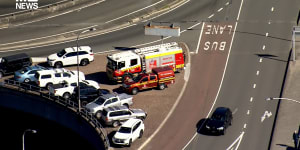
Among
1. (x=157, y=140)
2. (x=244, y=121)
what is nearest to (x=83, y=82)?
(x=157, y=140)

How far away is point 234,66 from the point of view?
82.7 metres

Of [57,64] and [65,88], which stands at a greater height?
[57,64]

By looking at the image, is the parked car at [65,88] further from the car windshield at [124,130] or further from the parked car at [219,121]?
the parked car at [219,121]

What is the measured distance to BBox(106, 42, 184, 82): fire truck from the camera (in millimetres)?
77750

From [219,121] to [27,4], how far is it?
42058 millimetres

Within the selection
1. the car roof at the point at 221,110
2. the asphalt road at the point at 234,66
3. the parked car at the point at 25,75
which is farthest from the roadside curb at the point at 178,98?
the parked car at the point at 25,75

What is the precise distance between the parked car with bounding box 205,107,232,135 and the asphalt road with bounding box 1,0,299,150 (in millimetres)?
815

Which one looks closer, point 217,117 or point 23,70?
point 217,117

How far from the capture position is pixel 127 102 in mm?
72375

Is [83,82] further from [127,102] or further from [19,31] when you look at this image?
[19,31]

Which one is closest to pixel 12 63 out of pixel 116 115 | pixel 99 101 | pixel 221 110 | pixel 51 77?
pixel 51 77

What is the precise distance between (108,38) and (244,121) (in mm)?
27267

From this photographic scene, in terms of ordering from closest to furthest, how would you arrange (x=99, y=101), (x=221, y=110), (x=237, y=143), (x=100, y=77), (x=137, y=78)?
(x=237, y=143), (x=221, y=110), (x=99, y=101), (x=137, y=78), (x=100, y=77)

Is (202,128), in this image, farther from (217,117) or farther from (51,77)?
(51,77)
